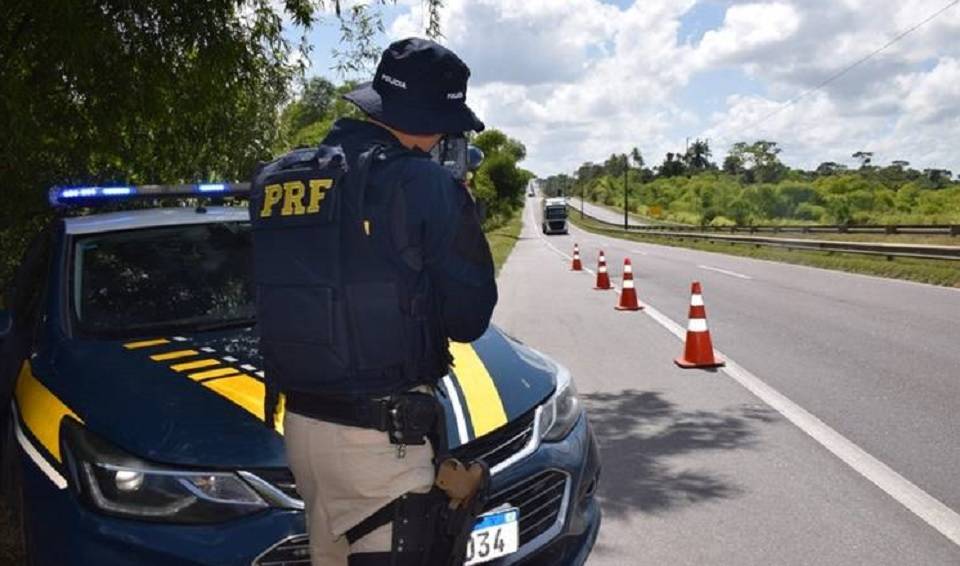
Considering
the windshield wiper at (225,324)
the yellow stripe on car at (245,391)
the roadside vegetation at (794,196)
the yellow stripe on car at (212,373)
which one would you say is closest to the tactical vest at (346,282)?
the yellow stripe on car at (245,391)

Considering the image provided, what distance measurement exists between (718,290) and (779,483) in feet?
38.9

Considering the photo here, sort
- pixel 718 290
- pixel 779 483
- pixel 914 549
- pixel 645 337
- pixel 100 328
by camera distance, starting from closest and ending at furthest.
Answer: pixel 100 328
pixel 914 549
pixel 779 483
pixel 645 337
pixel 718 290

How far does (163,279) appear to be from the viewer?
3930mm

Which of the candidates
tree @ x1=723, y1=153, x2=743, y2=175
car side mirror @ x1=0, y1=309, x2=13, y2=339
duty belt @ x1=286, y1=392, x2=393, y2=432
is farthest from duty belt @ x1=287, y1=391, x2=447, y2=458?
tree @ x1=723, y1=153, x2=743, y2=175

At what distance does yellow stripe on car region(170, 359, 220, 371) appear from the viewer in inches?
120

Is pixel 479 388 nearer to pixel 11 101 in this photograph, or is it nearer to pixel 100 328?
pixel 100 328

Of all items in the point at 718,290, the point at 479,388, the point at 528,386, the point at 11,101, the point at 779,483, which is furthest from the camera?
the point at 718,290

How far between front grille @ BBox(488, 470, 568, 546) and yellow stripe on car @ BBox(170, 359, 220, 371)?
1195 millimetres

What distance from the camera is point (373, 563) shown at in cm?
203

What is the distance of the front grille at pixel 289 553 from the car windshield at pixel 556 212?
69837 mm

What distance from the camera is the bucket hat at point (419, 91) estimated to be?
2.06 metres

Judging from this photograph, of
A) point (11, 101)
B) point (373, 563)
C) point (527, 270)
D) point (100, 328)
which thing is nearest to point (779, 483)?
point (373, 563)

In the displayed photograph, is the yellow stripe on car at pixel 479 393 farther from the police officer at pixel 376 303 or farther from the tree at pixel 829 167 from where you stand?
the tree at pixel 829 167

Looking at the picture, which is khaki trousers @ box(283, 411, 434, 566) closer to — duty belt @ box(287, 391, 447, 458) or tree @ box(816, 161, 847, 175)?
duty belt @ box(287, 391, 447, 458)
